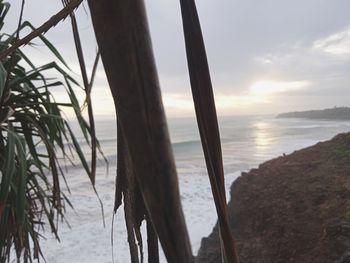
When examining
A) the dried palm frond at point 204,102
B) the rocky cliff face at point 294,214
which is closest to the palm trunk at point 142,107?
the dried palm frond at point 204,102

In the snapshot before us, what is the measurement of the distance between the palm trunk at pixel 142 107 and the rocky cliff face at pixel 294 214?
2.56 m

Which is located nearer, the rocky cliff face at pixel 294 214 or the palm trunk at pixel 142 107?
the palm trunk at pixel 142 107

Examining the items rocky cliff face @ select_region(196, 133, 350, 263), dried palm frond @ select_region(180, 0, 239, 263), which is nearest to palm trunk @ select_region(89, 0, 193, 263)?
dried palm frond @ select_region(180, 0, 239, 263)

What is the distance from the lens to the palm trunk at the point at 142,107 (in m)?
0.22

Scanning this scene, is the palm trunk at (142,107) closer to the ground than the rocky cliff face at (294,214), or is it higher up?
higher up

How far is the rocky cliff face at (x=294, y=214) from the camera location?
109 inches

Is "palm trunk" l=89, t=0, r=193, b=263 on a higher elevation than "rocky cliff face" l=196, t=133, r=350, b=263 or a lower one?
higher

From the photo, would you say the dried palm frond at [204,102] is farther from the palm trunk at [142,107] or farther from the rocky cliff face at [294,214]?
the rocky cliff face at [294,214]

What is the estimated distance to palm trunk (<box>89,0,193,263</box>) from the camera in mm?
220

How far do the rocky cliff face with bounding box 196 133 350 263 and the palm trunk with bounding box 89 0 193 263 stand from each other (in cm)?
256

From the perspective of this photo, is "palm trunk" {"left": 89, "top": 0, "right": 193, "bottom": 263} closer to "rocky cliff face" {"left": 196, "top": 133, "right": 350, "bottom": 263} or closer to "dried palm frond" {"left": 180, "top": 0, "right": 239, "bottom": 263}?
"dried palm frond" {"left": 180, "top": 0, "right": 239, "bottom": 263}

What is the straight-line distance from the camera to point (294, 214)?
3.49 m

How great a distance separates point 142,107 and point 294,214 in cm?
360

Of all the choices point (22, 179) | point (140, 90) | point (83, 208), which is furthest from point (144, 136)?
point (83, 208)
